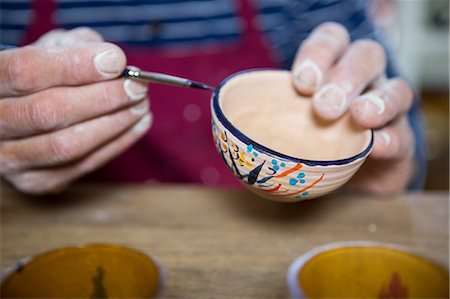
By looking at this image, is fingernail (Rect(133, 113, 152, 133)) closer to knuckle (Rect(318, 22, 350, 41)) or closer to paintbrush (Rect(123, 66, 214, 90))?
paintbrush (Rect(123, 66, 214, 90))

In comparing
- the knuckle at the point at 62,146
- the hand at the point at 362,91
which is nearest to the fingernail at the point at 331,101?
the hand at the point at 362,91

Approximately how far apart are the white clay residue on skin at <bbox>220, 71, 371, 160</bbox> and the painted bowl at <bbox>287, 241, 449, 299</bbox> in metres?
0.09

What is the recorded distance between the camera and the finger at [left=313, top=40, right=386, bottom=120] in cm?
51

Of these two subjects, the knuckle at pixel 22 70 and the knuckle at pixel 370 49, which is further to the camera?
the knuckle at pixel 370 49

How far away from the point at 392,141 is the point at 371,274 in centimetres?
14

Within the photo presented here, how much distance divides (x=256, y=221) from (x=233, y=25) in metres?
0.34

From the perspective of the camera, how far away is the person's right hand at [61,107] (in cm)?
48

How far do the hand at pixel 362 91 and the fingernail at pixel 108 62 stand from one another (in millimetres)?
165

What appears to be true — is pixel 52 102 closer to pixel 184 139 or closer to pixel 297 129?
pixel 297 129

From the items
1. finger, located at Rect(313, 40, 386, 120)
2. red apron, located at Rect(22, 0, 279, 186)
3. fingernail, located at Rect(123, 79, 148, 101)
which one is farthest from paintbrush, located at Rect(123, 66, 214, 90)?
red apron, located at Rect(22, 0, 279, 186)

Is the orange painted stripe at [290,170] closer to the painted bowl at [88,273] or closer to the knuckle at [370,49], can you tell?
the painted bowl at [88,273]

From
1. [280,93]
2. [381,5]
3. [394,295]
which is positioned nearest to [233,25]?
[280,93]

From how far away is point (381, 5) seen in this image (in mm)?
1605

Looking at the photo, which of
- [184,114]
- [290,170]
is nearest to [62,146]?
[290,170]
